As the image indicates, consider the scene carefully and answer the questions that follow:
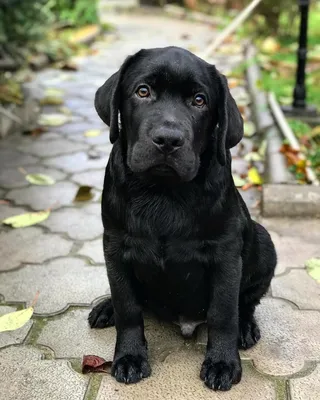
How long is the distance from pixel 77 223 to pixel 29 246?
43 centimetres

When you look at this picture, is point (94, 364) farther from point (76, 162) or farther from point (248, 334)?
point (76, 162)

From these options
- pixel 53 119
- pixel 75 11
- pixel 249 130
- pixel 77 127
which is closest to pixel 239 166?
pixel 249 130

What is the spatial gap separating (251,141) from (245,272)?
3.14 m

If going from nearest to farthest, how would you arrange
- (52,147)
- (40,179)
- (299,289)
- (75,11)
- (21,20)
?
(299,289) < (40,179) < (52,147) < (21,20) < (75,11)

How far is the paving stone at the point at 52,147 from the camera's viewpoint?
5.62 m

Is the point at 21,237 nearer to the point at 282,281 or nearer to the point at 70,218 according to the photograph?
the point at 70,218

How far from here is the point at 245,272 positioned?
2820 mm

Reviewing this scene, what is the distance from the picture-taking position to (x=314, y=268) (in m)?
3.51

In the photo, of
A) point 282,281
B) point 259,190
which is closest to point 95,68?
point 259,190

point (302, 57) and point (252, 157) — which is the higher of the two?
point (302, 57)

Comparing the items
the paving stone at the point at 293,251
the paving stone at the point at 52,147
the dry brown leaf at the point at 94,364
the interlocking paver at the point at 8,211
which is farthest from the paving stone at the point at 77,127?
the dry brown leaf at the point at 94,364

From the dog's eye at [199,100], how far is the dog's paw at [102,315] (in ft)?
3.67

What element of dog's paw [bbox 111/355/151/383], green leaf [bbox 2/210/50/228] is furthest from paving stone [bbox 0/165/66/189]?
dog's paw [bbox 111/355/151/383]

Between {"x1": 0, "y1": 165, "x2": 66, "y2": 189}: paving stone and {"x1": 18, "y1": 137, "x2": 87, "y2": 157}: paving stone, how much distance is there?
0.37 m
